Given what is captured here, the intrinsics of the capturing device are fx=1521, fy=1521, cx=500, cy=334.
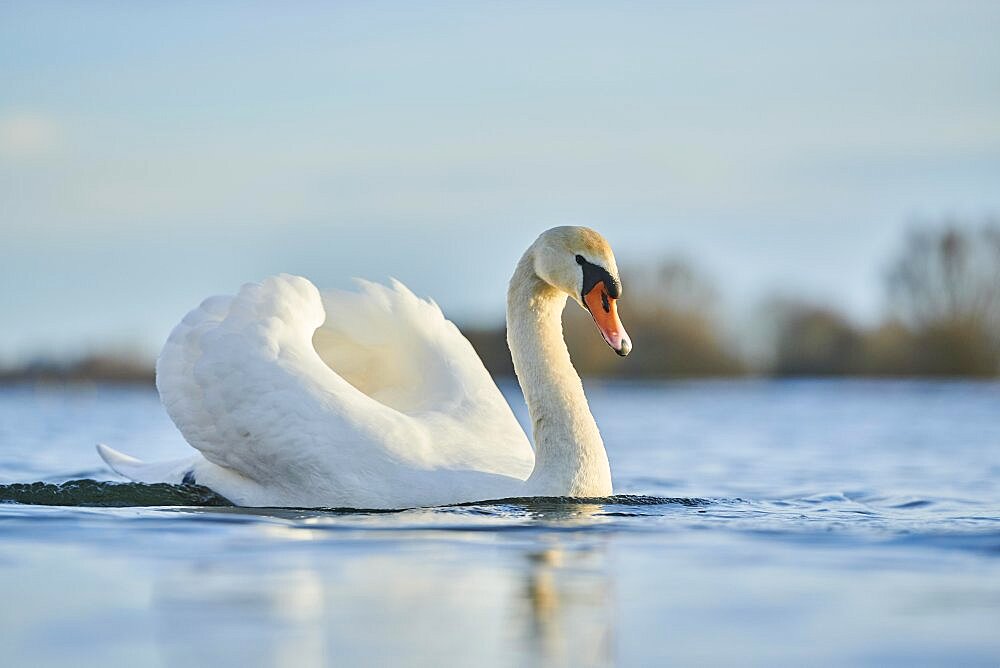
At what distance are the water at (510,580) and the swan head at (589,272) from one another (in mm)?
916

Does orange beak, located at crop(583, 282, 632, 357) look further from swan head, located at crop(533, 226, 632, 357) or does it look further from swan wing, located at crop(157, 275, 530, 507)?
swan wing, located at crop(157, 275, 530, 507)

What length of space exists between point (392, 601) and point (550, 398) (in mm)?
3200

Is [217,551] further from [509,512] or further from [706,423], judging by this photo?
[706,423]

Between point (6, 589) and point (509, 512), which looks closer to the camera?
point (6, 589)

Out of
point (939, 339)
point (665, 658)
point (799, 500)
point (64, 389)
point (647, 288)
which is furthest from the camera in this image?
point (64, 389)

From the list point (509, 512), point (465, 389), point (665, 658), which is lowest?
point (665, 658)

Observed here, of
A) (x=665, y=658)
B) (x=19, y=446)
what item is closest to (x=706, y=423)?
(x=19, y=446)

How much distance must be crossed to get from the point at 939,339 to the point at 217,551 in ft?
128

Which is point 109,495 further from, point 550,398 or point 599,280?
point 599,280

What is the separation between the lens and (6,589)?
17.0 ft

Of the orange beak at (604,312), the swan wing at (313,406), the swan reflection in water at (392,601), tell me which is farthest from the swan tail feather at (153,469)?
the orange beak at (604,312)

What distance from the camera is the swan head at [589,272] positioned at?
763cm

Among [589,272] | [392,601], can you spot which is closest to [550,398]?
[589,272]

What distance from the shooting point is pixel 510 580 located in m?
5.34
